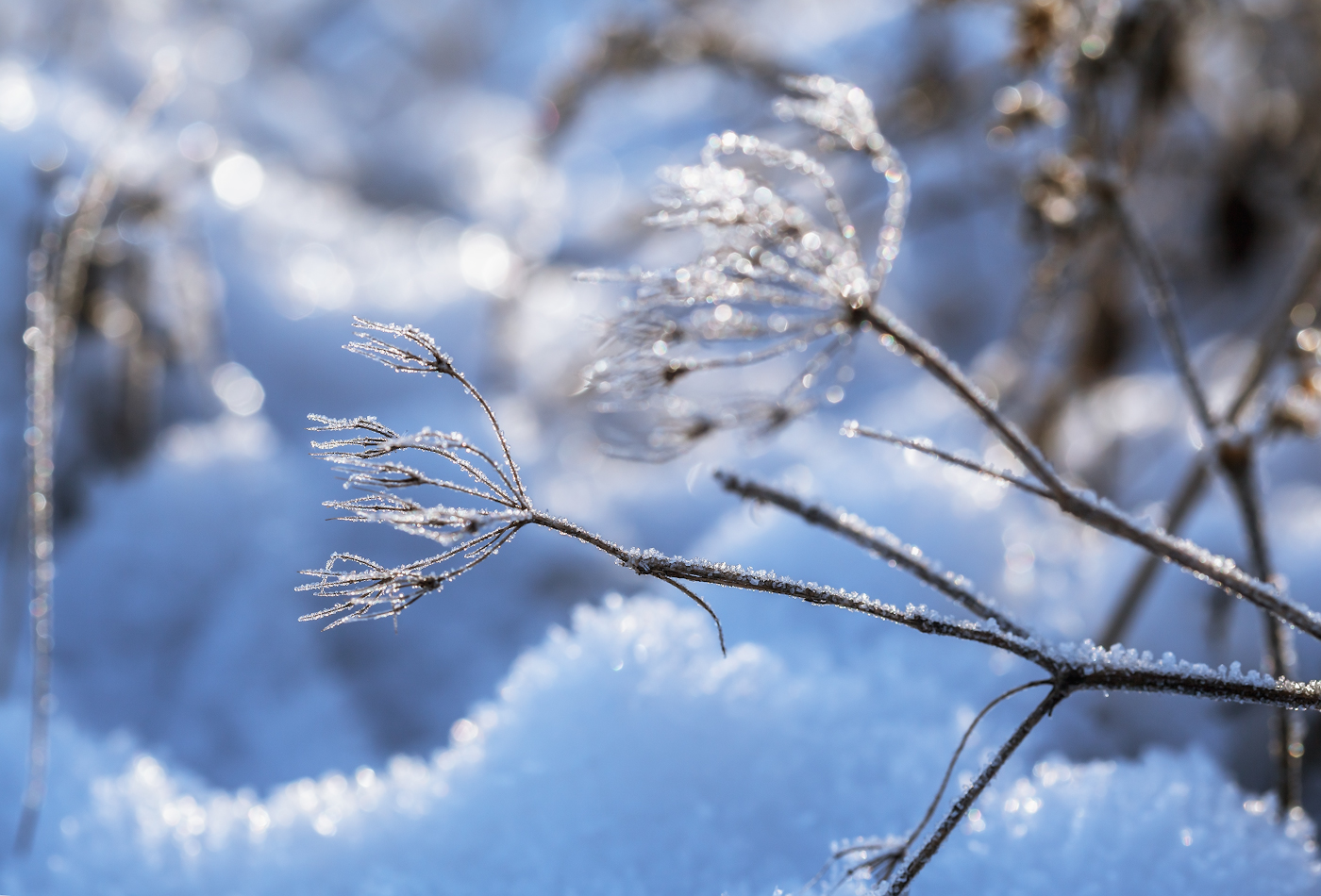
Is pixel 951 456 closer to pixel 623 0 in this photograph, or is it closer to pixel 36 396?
pixel 36 396

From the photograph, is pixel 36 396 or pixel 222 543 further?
pixel 222 543

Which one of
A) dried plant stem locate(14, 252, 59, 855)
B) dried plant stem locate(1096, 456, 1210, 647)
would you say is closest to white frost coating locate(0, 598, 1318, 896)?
dried plant stem locate(14, 252, 59, 855)

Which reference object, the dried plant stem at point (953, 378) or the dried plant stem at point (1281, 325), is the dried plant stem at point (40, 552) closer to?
the dried plant stem at point (953, 378)

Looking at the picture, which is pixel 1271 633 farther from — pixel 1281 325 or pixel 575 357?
pixel 575 357

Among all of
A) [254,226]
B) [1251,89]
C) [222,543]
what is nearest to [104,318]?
[222,543]

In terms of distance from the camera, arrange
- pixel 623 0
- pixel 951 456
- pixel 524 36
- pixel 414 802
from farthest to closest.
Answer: pixel 524 36 → pixel 623 0 → pixel 414 802 → pixel 951 456

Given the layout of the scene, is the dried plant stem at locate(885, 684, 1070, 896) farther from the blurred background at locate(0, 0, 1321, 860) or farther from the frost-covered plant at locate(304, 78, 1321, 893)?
the blurred background at locate(0, 0, 1321, 860)
